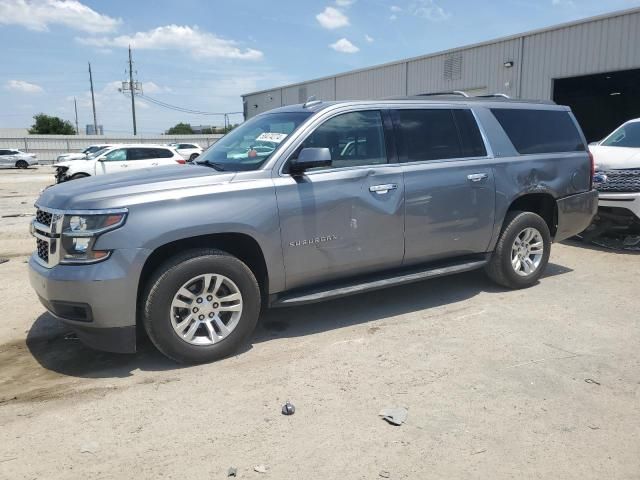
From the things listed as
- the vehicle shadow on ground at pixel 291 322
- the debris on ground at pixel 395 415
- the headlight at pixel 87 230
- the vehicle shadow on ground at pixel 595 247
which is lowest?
the debris on ground at pixel 395 415

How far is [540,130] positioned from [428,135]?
165 centimetres

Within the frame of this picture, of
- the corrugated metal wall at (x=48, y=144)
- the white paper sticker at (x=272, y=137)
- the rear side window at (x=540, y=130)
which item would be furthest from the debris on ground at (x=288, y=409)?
the corrugated metal wall at (x=48, y=144)

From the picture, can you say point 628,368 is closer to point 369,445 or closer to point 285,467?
point 369,445

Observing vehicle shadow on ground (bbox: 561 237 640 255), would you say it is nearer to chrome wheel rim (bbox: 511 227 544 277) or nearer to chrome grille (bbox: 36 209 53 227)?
chrome wheel rim (bbox: 511 227 544 277)

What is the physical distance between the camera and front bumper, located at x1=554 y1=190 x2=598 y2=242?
19.5 ft

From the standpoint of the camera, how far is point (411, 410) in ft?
11.0

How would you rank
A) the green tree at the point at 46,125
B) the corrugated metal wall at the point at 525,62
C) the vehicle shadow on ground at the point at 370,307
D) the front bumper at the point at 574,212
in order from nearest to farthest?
the vehicle shadow on ground at the point at 370,307
the front bumper at the point at 574,212
the corrugated metal wall at the point at 525,62
the green tree at the point at 46,125

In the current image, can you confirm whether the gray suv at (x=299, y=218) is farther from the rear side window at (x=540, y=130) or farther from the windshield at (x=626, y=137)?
the windshield at (x=626, y=137)

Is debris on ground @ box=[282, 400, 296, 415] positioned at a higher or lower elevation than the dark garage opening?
lower

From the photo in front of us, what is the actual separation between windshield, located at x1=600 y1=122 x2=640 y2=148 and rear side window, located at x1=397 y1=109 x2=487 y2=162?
462 centimetres

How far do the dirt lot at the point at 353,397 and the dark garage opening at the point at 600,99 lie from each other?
1901 cm

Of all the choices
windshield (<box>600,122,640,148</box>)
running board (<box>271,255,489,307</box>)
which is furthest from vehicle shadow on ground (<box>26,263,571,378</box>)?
windshield (<box>600,122,640,148</box>)

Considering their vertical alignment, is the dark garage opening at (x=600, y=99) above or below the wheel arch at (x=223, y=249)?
above

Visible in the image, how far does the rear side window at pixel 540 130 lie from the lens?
5.64m
